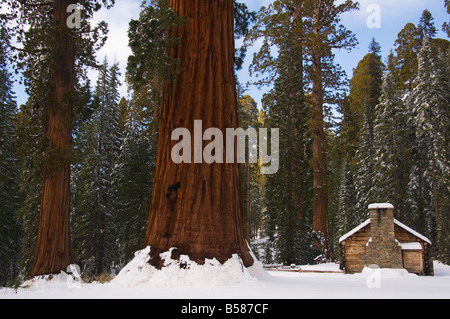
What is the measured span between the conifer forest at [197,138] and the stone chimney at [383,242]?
4.56 m

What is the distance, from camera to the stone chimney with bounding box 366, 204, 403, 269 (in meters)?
17.9

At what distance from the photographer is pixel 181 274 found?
19.9 ft

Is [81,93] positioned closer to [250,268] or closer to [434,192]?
[250,268]

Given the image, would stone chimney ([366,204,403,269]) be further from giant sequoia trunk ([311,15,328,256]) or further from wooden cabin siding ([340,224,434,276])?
giant sequoia trunk ([311,15,328,256])

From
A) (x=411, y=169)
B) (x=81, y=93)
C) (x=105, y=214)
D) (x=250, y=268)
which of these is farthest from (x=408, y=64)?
(x=250, y=268)

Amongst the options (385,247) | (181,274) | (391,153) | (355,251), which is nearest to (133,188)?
(355,251)

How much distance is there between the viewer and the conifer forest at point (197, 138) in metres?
7.02

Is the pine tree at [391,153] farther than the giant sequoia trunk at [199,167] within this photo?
Yes

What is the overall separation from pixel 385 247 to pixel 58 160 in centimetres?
1496

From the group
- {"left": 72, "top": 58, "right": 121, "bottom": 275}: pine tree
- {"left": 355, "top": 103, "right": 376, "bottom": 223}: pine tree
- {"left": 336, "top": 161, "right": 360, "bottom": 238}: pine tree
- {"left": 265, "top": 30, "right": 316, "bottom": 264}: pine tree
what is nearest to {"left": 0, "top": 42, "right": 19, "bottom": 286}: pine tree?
{"left": 72, "top": 58, "right": 121, "bottom": 275}: pine tree

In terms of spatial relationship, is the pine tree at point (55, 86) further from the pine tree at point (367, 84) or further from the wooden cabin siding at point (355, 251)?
the pine tree at point (367, 84)

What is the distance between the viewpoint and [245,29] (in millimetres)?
10273

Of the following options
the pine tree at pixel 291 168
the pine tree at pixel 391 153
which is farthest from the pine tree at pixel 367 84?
the pine tree at pixel 291 168

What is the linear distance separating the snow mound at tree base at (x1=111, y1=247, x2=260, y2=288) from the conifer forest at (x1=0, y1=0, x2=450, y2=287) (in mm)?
137
